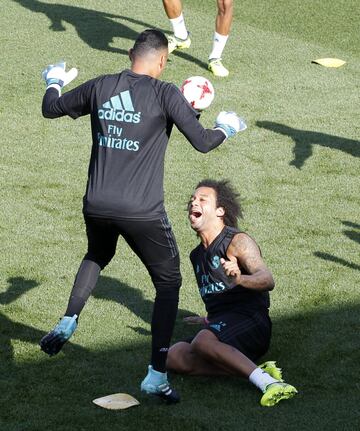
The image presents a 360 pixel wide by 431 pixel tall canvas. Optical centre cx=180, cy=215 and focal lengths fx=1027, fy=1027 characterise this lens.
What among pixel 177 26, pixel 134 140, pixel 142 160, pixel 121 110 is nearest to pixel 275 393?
pixel 142 160

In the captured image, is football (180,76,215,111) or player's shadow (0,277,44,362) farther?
football (180,76,215,111)

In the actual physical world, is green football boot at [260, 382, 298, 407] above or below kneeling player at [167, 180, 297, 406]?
below

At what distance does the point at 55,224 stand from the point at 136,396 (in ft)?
11.2

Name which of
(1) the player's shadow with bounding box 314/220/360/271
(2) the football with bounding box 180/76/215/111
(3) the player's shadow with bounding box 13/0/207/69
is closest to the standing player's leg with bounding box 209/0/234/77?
(3) the player's shadow with bounding box 13/0/207/69

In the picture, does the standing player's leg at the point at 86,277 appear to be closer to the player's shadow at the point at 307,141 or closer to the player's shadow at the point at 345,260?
the player's shadow at the point at 345,260

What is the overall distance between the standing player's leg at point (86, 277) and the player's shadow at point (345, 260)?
2.80 metres

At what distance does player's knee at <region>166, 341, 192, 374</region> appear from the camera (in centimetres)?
664

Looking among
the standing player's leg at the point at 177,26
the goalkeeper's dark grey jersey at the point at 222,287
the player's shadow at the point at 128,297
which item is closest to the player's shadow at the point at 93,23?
the standing player's leg at the point at 177,26

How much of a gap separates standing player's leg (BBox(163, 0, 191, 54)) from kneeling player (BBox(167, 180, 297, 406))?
6.72 metres

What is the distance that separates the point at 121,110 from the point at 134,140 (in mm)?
194

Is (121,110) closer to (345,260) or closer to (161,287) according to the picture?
(161,287)

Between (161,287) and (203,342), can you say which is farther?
(203,342)

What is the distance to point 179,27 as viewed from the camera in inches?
534

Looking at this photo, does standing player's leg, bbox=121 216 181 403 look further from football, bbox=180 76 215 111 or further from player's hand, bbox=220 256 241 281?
football, bbox=180 76 215 111
